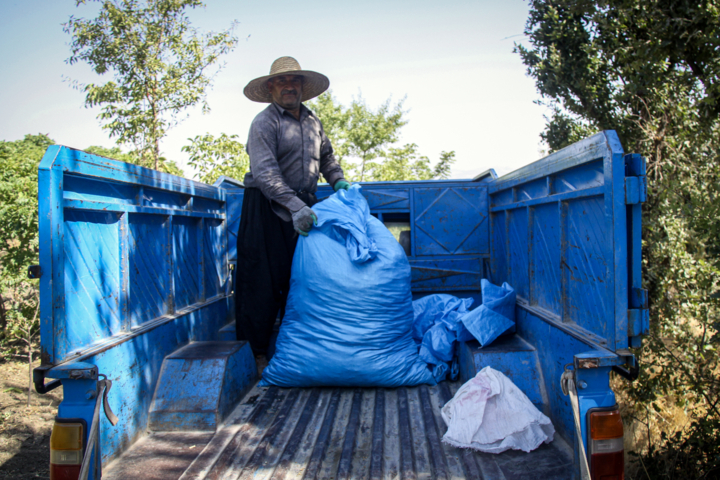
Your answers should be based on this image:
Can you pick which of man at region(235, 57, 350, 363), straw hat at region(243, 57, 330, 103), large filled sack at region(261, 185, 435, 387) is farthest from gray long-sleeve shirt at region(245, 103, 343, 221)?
large filled sack at region(261, 185, 435, 387)

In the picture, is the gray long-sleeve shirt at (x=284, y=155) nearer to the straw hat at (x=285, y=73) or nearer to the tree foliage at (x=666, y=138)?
the straw hat at (x=285, y=73)

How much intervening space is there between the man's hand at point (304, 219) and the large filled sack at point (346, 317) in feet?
0.15

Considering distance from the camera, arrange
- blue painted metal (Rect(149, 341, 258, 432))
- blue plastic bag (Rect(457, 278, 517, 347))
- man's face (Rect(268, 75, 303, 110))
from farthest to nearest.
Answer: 1. man's face (Rect(268, 75, 303, 110))
2. blue plastic bag (Rect(457, 278, 517, 347))
3. blue painted metal (Rect(149, 341, 258, 432))

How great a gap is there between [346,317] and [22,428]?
118 inches

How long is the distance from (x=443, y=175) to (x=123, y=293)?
14448 mm

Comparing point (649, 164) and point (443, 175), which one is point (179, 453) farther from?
point (443, 175)

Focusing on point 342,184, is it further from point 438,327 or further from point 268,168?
point 438,327

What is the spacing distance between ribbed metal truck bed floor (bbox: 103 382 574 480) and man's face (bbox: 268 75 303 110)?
73.3 inches

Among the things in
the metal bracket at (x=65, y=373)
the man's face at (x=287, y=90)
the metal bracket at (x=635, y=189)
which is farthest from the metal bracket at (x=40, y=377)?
the man's face at (x=287, y=90)

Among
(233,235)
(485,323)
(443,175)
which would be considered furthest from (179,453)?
(443,175)

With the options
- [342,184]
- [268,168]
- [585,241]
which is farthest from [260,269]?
[585,241]

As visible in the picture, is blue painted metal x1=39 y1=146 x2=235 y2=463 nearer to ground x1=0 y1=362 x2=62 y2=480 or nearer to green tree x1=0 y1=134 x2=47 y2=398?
ground x1=0 y1=362 x2=62 y2=480

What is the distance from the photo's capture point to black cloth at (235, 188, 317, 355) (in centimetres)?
282

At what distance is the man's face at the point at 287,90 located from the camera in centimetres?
304
